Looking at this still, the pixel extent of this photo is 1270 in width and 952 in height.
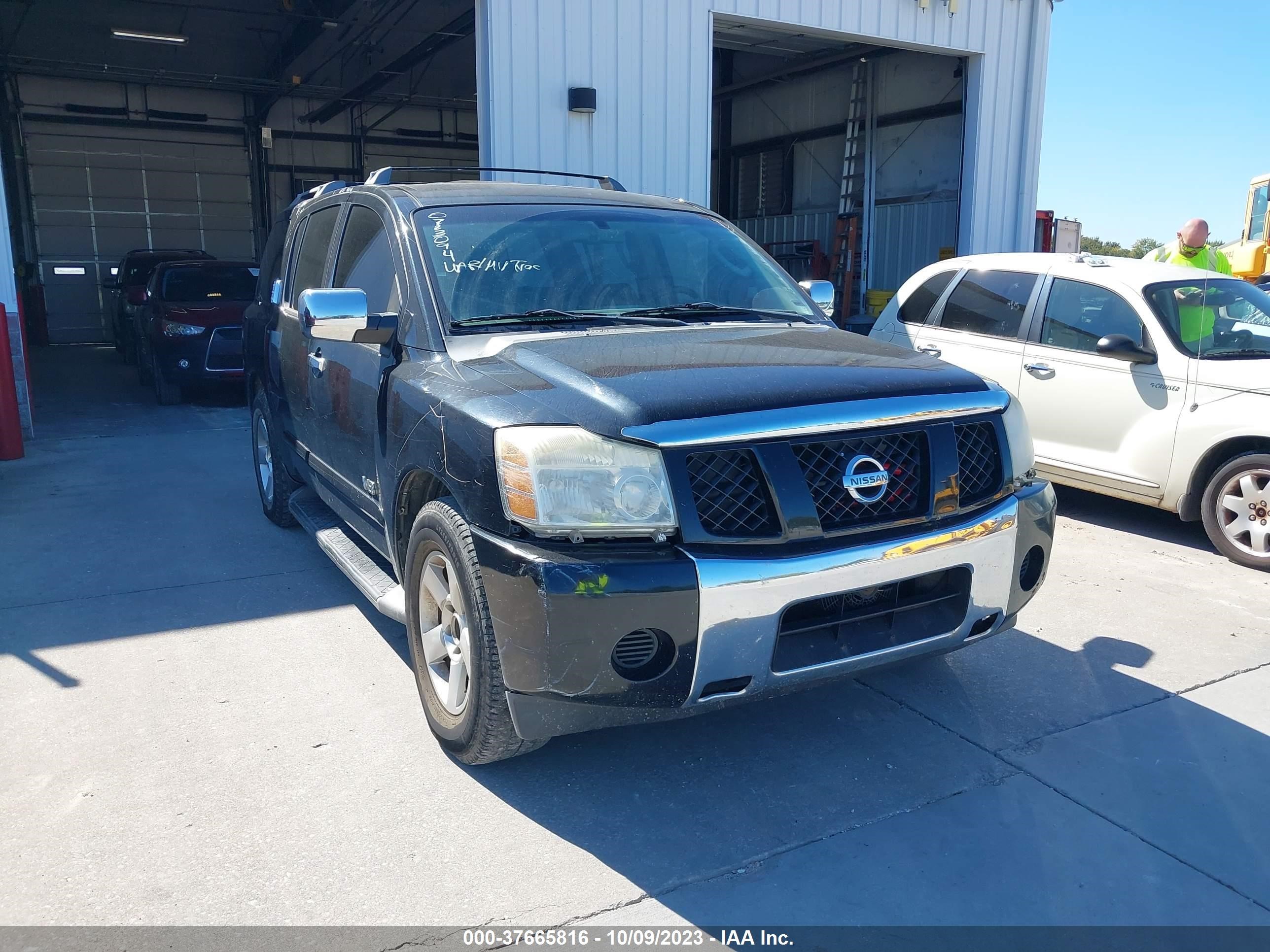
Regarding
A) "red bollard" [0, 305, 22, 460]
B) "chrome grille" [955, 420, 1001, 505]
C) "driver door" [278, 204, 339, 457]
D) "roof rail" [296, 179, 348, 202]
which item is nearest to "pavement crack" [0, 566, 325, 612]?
"driver door" [278, 204, 339, 457]

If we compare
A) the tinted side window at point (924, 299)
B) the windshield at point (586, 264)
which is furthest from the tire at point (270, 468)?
A: the tinted side window at point (924, 299)

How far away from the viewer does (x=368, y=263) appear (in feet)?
13.7

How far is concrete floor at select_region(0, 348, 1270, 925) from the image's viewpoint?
2.59 metres

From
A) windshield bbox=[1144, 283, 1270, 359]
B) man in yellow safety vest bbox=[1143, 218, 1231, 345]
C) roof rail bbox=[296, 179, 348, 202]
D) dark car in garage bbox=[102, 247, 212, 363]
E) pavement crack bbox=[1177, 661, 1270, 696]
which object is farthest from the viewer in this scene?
dark car in garage bbox=[102, 247, 212, 363]

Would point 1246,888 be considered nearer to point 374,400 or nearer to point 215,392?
point 374,400

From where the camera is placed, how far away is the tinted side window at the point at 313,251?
4.84 m

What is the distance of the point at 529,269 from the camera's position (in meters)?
3.75

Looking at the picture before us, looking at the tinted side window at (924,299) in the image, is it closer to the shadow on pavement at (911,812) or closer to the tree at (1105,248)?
the shadow on pavement at (911,812)

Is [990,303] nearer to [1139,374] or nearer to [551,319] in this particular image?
[1139,374]

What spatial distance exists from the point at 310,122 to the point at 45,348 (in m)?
7.87

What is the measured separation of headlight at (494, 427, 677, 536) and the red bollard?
24.9ft

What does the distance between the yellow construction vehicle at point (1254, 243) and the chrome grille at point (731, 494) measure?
44.1 ft

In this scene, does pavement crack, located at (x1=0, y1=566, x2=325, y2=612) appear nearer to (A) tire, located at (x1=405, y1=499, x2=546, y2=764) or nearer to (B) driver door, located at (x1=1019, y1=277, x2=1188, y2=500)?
(A) tire, located at (x1=405, y1=499, x2=546, y2=764)

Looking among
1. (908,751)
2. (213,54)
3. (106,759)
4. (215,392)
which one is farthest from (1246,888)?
(213,54)
